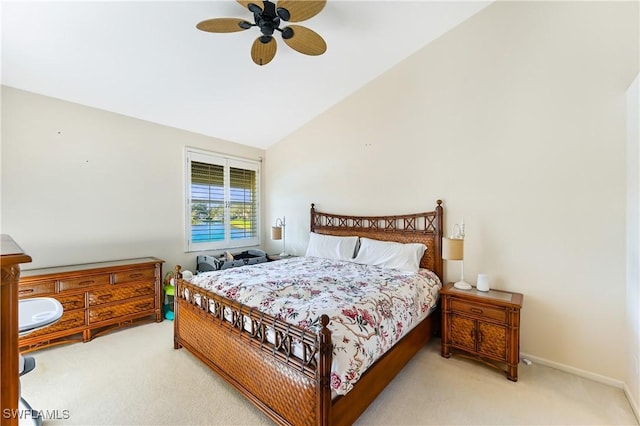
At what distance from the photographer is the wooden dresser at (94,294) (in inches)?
109

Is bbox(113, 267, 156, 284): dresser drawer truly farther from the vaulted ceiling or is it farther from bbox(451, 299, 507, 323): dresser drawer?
bbox(451, 299, 507, 323): dresser drawer

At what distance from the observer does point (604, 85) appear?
2.36 metres

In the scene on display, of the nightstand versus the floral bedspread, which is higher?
the floral bedspread

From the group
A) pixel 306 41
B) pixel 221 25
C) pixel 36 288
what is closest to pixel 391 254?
pixel 306 41

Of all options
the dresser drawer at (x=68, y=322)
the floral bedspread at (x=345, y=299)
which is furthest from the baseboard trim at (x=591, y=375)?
the dresser drawer at (x=68, y=322)

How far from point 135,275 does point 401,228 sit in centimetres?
350

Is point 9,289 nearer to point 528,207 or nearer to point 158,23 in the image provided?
point 158,23

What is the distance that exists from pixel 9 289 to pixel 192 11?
8.41 feet

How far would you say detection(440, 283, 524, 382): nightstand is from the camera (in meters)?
2.36

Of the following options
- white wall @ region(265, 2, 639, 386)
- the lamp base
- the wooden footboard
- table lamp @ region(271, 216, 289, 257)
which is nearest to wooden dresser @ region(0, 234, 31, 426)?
the wooden footboard

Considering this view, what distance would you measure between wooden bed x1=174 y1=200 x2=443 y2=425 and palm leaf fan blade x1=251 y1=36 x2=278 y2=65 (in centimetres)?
221

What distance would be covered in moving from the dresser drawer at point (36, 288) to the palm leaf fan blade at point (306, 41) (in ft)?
11.3

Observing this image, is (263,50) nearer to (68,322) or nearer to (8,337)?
(8,337)

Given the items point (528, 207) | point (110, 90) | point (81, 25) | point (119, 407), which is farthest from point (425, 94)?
point (119, 407)
